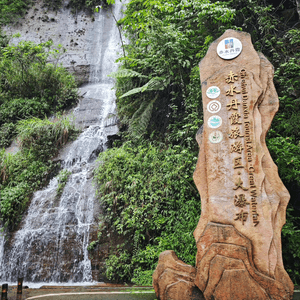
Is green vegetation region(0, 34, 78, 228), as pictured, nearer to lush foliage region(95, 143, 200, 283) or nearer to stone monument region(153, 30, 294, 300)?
lush foliage region(95, 143, 200, 283)

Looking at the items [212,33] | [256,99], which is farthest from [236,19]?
[256,99]

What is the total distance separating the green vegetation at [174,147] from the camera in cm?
483

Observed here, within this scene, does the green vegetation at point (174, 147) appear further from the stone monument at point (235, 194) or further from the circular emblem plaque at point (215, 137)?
the circular emblem plaque at point (215, 137)

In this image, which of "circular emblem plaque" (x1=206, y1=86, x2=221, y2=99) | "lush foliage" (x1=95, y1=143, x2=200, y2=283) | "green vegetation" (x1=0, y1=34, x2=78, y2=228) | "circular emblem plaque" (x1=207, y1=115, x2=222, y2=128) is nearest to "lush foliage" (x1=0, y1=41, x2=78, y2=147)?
"green vegetation" (x1=0, y1=34, x2=78, y2=228)

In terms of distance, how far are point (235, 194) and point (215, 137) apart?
842mm

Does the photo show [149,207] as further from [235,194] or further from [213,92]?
[213,92]

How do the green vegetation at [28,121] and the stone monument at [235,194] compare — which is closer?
the stone monument at [235,194]

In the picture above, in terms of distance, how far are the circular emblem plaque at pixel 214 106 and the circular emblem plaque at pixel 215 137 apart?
33 cm

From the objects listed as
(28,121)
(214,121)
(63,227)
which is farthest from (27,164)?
(214,121)

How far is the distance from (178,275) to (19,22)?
54.7 feet

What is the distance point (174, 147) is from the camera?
6297 millimetres

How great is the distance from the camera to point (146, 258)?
486 cm

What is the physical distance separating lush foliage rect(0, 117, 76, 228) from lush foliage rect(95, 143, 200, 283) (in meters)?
2.26

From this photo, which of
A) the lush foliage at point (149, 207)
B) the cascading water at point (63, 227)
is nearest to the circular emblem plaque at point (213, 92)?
the lush foliage at point (149, 207)
